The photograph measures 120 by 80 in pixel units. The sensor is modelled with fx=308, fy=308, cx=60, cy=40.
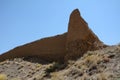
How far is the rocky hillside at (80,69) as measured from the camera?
1950cm

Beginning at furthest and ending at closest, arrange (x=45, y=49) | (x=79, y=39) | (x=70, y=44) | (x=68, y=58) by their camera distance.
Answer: (x=45, y=49) → (x=70, y=44) → (x=68, y=58) → (x=79, y=39)

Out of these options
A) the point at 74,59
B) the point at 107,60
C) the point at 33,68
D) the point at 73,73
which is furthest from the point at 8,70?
the point at 107,60

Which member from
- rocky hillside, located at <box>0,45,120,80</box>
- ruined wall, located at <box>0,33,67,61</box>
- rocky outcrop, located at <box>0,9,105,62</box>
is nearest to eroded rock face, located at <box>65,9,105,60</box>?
rocky outcrop, located at <box>0,9,105,62</box>

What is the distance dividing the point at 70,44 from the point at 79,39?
3.66ft

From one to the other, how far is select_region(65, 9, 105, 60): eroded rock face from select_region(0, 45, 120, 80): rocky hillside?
170 cm

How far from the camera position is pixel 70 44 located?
2898 cm

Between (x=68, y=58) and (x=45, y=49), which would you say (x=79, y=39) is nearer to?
(x=68, y=58)

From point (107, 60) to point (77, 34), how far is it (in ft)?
24.4

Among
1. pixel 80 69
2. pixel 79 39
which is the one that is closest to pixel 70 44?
pixel 79 39

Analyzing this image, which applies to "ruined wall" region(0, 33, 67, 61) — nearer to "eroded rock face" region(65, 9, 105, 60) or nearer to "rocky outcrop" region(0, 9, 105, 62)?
"rocky outcrop" region(0, 9, 105, 62)

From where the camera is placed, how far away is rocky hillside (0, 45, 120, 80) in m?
19.5

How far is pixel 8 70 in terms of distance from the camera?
32.0 meters

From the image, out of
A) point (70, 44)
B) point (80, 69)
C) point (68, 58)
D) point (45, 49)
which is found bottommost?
point (80, 69)

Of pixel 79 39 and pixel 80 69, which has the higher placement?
pixel 79 39
